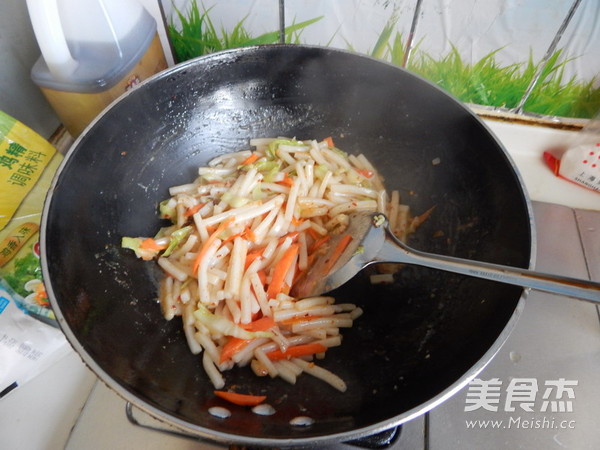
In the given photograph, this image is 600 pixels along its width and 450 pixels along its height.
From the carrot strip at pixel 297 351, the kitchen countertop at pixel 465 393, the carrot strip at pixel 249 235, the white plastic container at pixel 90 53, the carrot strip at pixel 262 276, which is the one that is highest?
the white plastic container at pixel 90 53

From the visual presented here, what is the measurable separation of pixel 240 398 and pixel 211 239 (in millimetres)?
366

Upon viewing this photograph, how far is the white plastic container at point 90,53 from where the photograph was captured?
97 centimetres

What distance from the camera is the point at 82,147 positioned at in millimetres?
850

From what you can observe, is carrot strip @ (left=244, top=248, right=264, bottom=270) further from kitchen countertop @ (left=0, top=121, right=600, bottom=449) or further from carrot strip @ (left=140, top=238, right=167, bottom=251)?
kitchen countertop @ (left=0, top=121, right=600, bottom=449)

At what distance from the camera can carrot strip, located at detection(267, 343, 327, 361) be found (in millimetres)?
902

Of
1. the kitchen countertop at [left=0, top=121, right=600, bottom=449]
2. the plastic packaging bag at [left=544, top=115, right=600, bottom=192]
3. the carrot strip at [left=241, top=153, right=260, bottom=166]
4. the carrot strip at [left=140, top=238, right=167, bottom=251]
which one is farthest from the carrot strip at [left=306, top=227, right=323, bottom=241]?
the plastic packaging bag at [left=544, top=115, right=600, bottom=192]

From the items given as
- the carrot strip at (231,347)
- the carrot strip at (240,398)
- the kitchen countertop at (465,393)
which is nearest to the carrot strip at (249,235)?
the carrot strip at (231,347)

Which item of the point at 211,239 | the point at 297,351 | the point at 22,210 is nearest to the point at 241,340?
the point at 297,351

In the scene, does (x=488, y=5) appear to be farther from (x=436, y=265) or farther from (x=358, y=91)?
(x=436, y=265)

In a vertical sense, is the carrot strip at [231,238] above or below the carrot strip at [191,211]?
below

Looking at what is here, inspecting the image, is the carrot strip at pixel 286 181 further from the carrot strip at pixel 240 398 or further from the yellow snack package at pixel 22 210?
the yellow snack package at pixel 22 210

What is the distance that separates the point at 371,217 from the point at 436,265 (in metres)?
0.20

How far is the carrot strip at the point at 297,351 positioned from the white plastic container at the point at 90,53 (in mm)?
768

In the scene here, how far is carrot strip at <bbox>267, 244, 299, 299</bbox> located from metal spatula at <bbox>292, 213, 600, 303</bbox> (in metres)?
0.05
